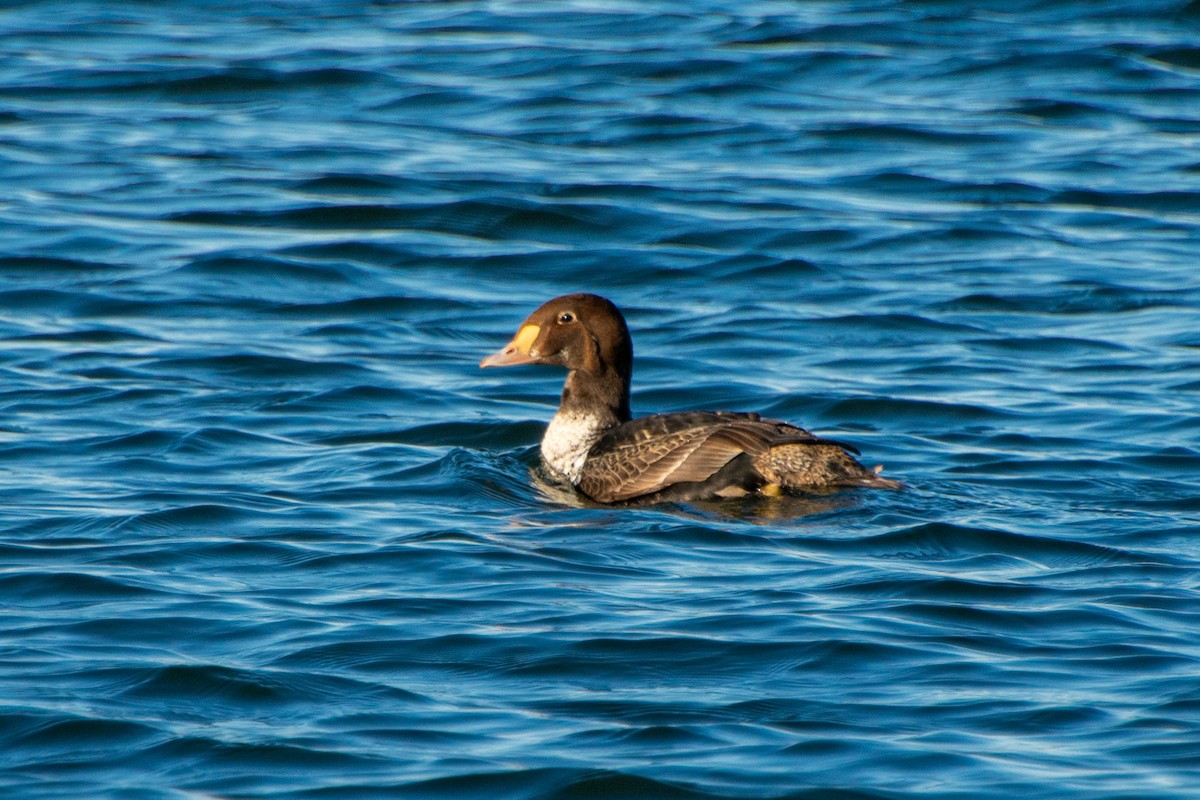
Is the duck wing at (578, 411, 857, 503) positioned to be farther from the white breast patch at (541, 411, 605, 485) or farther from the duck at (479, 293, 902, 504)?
the white breast patch at (541, 411, 605, 485)

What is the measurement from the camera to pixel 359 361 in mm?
11977

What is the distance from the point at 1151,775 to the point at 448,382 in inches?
260

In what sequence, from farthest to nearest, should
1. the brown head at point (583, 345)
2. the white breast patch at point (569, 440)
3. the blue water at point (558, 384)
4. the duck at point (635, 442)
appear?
the brown head at point (583, 345) → the white breast patch at point (569, 440) → the duck at point (635, 442) → the blue water at point (558, 384)

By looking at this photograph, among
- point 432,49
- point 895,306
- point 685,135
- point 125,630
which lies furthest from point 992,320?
point 432,49

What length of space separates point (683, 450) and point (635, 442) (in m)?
0.31

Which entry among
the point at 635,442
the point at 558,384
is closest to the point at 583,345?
the point at 635,442

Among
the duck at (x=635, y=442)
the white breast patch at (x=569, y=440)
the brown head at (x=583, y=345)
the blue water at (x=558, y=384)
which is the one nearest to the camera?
the blue water at (x=558, y=384)

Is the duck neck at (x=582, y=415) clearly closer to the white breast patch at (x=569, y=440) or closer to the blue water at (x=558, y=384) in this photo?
the white breast patch at (x=569, y=440)

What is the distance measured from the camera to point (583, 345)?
10.1 m

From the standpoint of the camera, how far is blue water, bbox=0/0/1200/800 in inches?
239

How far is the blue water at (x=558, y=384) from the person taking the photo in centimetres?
606

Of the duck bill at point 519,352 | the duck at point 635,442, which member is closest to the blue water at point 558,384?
the duck at point 635,442

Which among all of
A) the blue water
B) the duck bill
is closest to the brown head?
the duck bill

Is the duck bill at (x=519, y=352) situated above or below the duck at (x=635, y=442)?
above
